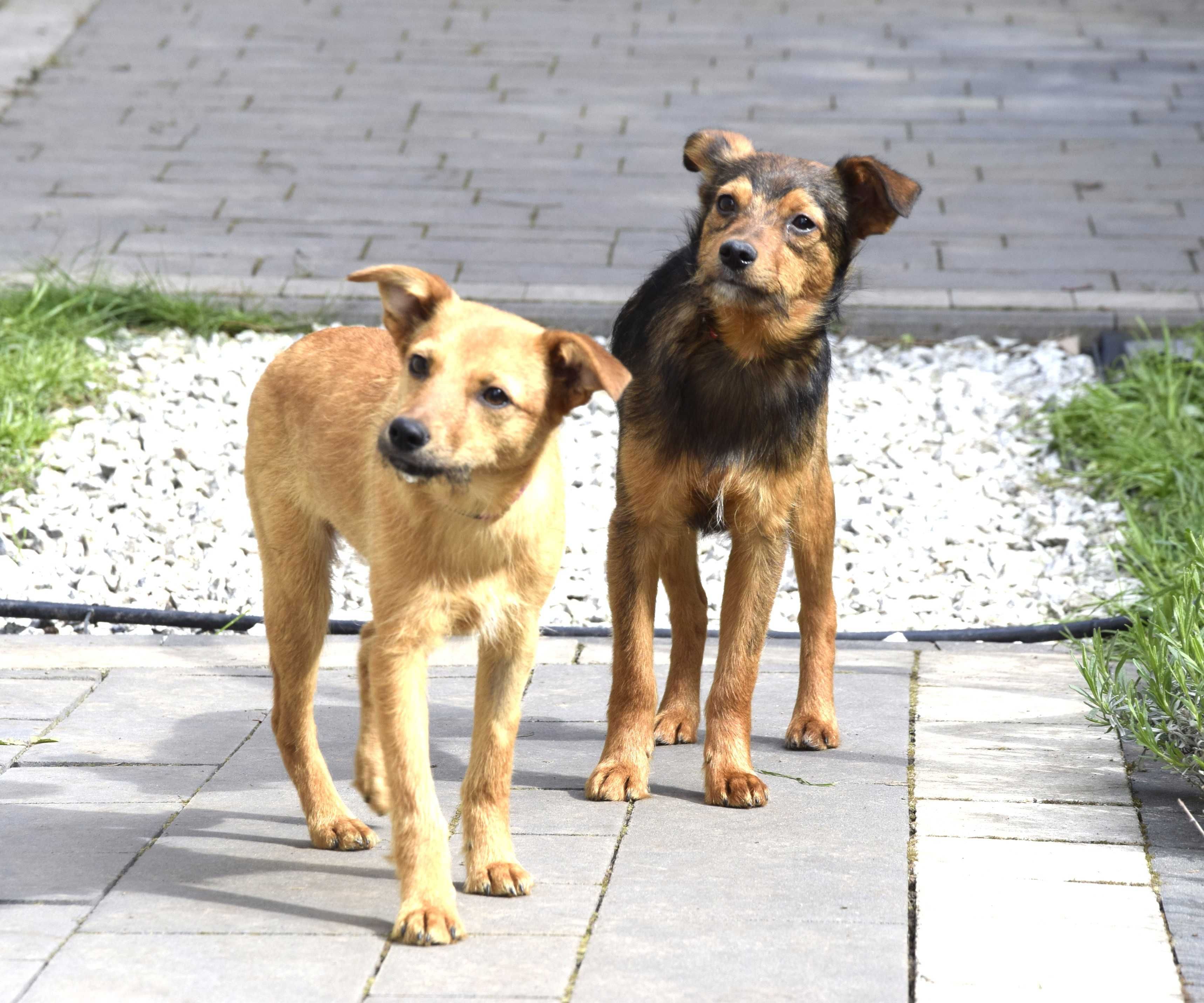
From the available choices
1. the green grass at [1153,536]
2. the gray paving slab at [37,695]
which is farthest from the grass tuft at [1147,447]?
the gray paving slab at [37,695]

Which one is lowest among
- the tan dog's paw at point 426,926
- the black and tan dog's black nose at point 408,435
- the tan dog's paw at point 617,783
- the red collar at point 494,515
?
the tan dog's paw at point 617,783

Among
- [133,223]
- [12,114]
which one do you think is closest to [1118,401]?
[133,223]

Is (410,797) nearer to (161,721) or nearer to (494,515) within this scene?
(494,515)

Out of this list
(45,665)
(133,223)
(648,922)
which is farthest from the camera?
(133,223)

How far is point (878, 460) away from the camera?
305 inches

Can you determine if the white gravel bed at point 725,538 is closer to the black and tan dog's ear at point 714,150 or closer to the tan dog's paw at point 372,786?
the black and tan dog's ear at point 714,150

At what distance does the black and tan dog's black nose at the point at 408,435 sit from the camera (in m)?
3.43

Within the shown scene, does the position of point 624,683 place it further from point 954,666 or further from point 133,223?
point 133,223

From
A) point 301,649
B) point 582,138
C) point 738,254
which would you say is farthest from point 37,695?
point 582,138

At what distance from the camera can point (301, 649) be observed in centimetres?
427

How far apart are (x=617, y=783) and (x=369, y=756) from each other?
0.78 metres

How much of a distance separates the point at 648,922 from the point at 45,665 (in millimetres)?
2789

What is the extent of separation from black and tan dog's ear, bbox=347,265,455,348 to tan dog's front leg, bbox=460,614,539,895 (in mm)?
763

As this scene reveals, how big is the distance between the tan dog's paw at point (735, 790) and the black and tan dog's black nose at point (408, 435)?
1.62 meters
